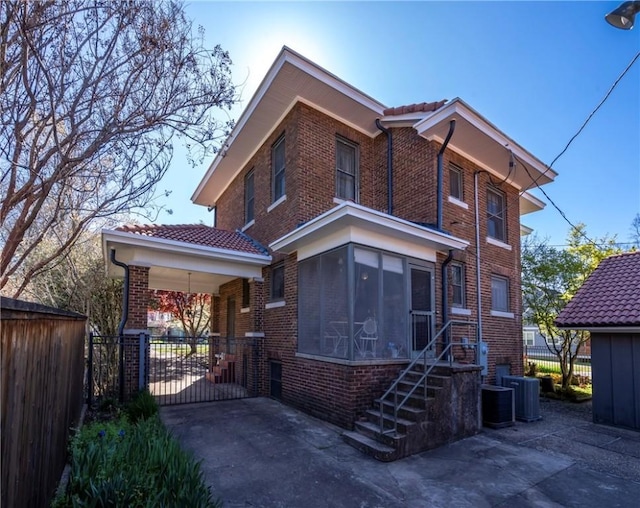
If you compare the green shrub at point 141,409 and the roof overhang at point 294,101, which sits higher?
the roof overhang at point 294,101

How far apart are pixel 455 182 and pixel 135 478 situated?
9.49 meters

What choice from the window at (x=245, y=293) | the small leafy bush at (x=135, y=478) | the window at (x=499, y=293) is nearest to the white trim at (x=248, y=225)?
the window at (x=245, y=293)

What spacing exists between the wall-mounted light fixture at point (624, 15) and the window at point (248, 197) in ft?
31.5

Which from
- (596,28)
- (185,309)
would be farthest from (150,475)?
(185,309)

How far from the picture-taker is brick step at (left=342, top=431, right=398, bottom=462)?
6066 millimetres

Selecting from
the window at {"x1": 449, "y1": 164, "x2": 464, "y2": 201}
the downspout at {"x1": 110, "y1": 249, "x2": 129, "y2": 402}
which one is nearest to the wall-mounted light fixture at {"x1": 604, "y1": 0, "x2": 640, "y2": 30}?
the window at {"x1": 449, "y1": 164, "x2": 464, "y2": 201}

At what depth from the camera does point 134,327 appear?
29.3 ft

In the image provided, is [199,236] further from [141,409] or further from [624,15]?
[624,15]

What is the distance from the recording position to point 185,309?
2423 cm

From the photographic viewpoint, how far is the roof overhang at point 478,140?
9.21 meters

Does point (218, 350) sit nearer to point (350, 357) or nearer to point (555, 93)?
point (350, 357)

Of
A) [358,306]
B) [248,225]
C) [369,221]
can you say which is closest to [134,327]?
[248,225]

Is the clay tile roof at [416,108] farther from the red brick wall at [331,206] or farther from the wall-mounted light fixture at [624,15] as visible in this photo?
the wall-mounted light fixture at [624,15]

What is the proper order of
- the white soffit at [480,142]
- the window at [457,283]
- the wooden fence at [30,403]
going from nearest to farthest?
the wooden fence at [30,403]
the white soffit at [480,142]
the window at [457,283]
